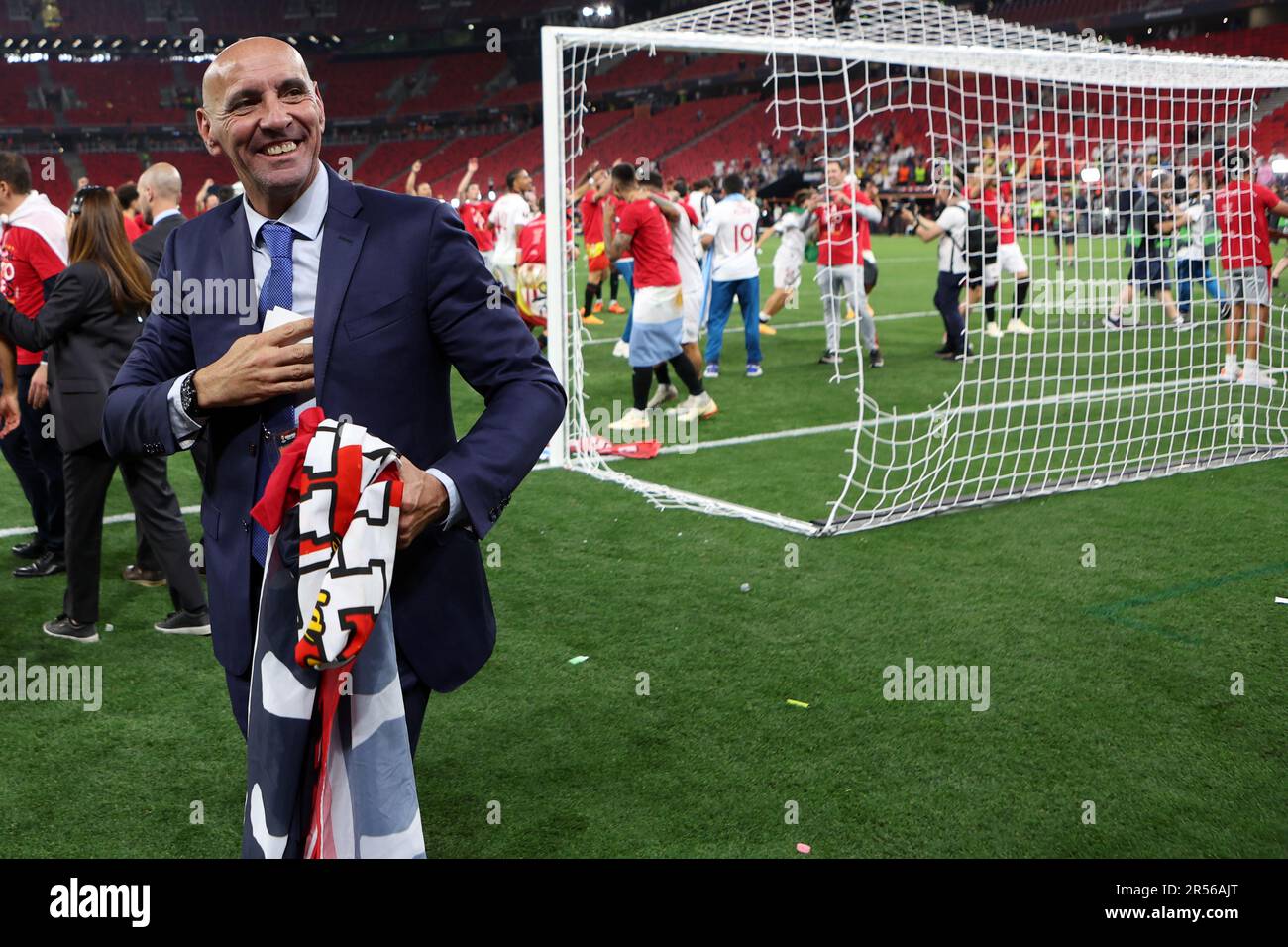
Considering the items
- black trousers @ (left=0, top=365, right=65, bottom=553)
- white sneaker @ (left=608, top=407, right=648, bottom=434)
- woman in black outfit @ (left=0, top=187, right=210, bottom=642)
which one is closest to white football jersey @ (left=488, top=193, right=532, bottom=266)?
white sneaker @ (left=608, top=407, right=648, bottom=434)

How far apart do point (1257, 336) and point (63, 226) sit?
331 inches

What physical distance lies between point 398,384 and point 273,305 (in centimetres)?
26

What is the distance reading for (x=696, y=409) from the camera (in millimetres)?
9336

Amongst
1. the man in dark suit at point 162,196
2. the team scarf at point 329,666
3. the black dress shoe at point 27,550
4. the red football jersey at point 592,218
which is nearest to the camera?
the team scarf at point 329,666

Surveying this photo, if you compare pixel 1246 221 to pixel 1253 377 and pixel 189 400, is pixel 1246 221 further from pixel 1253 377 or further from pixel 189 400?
pixel 189 400

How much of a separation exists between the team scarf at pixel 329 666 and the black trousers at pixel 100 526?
10.9 feet

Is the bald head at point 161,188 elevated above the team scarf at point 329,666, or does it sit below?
above

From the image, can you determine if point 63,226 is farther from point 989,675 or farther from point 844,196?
point 844,196

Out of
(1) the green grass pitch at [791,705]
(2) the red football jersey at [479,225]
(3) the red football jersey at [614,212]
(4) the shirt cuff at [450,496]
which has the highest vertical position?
(2) the red football jersey at [479,225]

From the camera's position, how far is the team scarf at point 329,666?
1796 millimetres

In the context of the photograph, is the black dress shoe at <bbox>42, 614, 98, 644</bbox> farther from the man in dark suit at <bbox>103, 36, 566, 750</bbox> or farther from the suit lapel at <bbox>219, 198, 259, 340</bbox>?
the suit lapel at <bbox>219, 198, 259, 340</bbox>

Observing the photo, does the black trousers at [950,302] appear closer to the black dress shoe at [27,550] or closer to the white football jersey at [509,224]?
the white football jersey at [509,224]

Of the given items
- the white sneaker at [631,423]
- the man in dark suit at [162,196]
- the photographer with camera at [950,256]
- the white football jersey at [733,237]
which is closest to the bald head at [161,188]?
the man in dark suit at [162,196]
